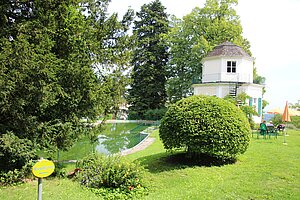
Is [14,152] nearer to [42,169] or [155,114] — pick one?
[42,169]

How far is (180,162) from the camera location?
8.85m

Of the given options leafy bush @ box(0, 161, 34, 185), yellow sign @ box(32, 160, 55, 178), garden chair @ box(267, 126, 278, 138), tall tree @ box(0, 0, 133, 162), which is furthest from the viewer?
garden chair @ box(267, 126, 278, 138)

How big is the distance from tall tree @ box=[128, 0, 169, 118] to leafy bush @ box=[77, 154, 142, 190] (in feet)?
99.4

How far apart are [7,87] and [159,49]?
34226 millimetres

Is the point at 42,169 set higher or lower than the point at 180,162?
higher

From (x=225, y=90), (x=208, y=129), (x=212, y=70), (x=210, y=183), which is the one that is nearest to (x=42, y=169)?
(x=210, y=183)

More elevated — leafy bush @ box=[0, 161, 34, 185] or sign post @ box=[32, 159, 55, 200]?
sign post @ box=[32, 159, 55, 200]

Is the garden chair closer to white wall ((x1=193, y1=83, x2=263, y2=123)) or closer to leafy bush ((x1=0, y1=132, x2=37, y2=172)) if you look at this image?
white wall ((x1=193, y1=83, x2=263, y2=123))

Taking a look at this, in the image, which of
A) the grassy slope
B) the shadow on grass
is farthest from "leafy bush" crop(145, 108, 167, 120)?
the grassy slope

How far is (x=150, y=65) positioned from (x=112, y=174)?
107 ft

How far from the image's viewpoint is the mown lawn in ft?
20.2

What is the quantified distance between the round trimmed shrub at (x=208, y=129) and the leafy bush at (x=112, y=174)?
5.67 feet

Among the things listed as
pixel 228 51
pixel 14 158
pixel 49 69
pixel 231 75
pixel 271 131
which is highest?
pixel 228 51

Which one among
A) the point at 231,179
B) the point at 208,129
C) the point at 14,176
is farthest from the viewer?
the point at 208,129
